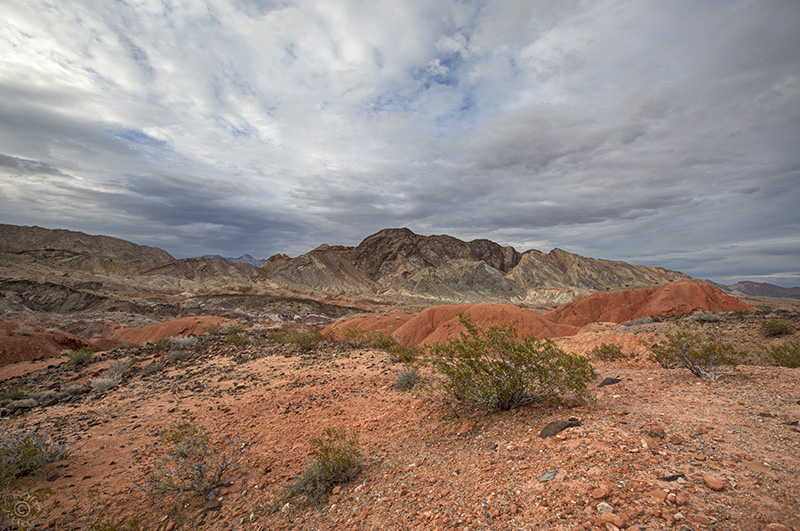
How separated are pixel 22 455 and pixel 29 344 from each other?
1893cm

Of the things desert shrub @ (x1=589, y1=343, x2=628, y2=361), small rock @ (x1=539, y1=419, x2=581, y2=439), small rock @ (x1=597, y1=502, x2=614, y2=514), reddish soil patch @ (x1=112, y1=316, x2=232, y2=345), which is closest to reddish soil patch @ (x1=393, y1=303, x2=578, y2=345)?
desert shrub @ (x1=589, y1=343, x2=628, y2=361)

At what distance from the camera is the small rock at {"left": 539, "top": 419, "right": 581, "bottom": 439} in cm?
404

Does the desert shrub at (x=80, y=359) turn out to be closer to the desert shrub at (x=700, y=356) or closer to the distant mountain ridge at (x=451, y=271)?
the desert shrub at (x=700, y=356)

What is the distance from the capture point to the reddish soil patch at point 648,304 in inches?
1240

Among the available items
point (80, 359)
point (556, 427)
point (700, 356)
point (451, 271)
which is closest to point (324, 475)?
point (556, 427)

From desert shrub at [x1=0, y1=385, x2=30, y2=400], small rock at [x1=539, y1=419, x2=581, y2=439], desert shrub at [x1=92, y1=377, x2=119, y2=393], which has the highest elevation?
small rock at [x1=539, y1=419, x2=581, y2=439]

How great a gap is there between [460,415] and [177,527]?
393 centimetres

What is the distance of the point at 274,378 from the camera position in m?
9.01

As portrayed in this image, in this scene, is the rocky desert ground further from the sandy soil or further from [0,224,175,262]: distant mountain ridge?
[0,224,175,262]: distant mountain ridge

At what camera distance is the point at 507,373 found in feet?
16.8

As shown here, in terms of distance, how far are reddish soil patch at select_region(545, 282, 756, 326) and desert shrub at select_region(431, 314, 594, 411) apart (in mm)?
33354

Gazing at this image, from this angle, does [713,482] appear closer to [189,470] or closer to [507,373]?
[507,373]

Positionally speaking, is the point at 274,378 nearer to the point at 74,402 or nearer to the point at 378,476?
the point at 74,402

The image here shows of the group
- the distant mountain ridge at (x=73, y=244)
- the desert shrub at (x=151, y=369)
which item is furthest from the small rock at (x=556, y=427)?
the distant mountain ridge at (x=73, y=244)
